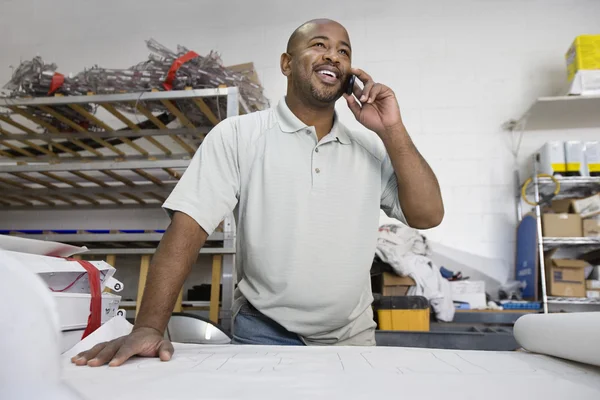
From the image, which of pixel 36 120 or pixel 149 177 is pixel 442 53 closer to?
pixel 149 177

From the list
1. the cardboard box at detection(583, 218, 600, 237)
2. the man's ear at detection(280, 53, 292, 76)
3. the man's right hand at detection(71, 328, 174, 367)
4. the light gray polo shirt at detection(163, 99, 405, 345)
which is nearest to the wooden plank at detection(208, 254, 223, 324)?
the light gray polo shirt at detection(163, 99, 405, 345)

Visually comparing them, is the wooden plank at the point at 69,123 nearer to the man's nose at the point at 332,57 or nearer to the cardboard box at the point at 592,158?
the man's nose at the point at 332,57

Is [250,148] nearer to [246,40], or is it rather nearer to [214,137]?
[214,137]

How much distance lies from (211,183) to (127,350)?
1.70ft

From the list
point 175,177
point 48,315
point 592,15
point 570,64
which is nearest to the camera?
point 48,315

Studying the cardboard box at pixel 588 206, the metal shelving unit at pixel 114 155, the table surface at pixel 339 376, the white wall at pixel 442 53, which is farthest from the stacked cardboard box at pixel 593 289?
the table surface at pixel 339 376

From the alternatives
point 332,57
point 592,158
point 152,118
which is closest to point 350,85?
point 332,57

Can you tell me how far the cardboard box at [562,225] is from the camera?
3332 millimetres

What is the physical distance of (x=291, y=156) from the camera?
1315 millimetres

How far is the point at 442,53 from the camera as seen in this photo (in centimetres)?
404

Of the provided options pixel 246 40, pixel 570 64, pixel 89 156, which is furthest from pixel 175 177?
pixel 570 64

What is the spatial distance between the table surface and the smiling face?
0.79 m

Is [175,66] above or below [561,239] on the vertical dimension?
above

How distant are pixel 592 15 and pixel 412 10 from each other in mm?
1435
